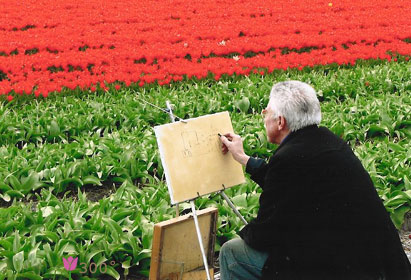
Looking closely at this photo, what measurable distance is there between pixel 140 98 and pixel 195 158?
2466 millimetres

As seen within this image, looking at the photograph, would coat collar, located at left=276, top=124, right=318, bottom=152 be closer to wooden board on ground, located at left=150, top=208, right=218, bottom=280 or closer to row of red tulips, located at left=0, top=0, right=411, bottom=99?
wooden board on ground, located at left=150, top=208, right=218, bottom=280

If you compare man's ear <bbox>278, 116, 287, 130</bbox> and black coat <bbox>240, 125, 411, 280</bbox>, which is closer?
black coat <bbox>240, 125, 411, 280</bbox>

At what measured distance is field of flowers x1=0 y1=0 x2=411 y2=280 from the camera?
456 centimetres

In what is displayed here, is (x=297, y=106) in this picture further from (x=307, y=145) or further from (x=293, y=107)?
(x=307, y=145)

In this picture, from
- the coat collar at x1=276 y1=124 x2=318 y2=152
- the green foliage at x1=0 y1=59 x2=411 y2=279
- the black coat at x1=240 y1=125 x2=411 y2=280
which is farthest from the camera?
the green foliage at x1=0 y1=59 x2=411 y2=279

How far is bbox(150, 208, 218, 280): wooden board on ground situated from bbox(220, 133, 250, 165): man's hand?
38 centimetres

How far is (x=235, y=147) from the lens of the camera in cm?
362

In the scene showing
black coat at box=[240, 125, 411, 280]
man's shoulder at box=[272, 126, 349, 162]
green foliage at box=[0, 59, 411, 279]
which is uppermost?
man's shoulder at box=[272, 126, 349, 162]

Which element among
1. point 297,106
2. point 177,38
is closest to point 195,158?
point 297,106

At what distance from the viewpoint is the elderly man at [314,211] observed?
121 inches

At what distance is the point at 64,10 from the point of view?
15430mm

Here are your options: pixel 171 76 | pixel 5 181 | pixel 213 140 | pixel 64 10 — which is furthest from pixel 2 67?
pixel 213 140

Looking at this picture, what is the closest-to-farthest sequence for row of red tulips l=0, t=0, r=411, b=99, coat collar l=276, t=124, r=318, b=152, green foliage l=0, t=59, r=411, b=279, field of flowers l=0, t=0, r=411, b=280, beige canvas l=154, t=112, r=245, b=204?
coat collar l=276, t=124, r=318, b=152 → beige canvas l=154, t=112, r=245, b=204 → green foliage l=0, t=59, r=411, b=279 → field of flowers l=0, t=0, r=411, b=280 → row of red tulips l=0, t=0, r=411, b=99

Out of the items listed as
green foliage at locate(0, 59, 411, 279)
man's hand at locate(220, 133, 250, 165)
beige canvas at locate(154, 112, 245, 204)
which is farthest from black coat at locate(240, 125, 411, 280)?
green foliage at locate(0, 59, 411, 279)
